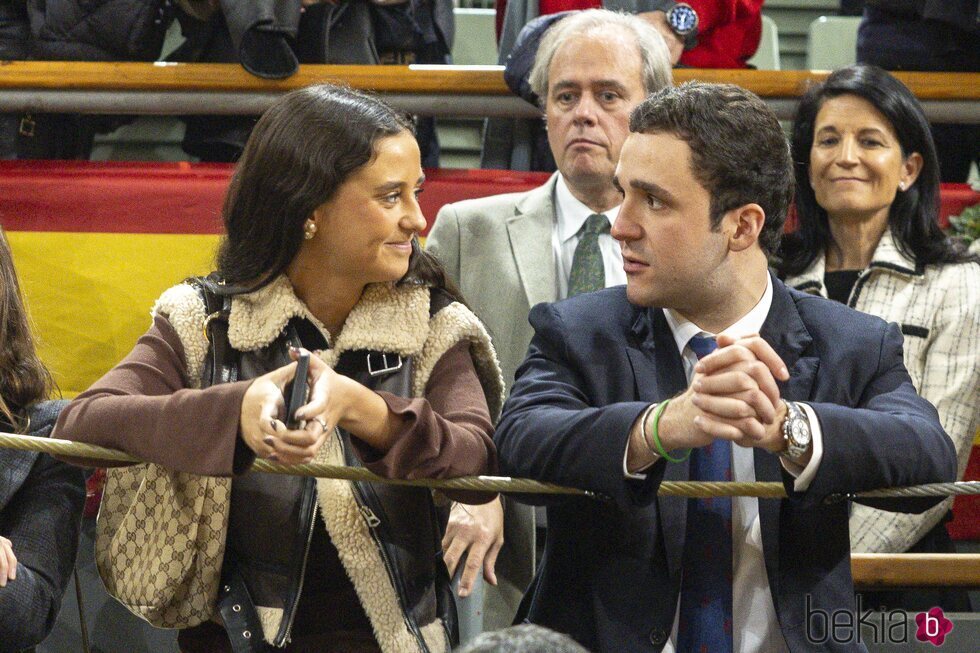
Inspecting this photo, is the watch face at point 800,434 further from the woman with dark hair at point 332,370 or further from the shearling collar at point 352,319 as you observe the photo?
the shearling collar at point 352,319

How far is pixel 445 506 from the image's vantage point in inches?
94.5

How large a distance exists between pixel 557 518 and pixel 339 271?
55 cm

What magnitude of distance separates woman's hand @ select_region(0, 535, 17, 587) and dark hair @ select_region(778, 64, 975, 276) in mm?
1927

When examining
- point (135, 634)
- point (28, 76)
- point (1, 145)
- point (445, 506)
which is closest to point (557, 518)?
point (445, 506)

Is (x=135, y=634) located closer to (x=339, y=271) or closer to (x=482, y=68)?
(x=339, y=271)

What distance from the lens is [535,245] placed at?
3.17m

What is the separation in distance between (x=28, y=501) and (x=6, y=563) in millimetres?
223

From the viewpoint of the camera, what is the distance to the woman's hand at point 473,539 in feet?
7.65

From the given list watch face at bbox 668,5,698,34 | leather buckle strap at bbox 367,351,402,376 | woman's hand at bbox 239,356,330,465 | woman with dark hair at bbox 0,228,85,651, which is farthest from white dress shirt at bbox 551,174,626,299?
woman's hand at bbox 239,356,330,465

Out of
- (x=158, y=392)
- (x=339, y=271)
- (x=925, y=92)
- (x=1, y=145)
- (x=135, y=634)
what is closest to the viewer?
(x=158, y=392)

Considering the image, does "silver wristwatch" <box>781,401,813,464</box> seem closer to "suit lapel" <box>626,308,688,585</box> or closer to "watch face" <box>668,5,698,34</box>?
"suit lapel" <box>626,308,688,585</box>

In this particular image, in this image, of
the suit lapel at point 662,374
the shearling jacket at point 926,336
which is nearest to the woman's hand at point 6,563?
the suit lapel at point 662,374

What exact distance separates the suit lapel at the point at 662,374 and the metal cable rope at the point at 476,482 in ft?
0.25

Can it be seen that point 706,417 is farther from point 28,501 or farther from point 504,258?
point 504,258
